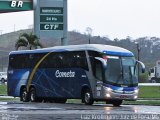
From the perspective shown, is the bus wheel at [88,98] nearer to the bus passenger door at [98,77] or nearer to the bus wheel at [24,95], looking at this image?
A: the bus passenger door at [98,77]

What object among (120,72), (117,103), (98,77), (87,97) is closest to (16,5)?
(87,97)

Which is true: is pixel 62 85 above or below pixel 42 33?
below

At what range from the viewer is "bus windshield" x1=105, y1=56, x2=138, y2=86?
1199 inches

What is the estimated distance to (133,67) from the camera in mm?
31453

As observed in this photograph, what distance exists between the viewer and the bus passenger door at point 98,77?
1198 inches

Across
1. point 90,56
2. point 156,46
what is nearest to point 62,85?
point 90,56

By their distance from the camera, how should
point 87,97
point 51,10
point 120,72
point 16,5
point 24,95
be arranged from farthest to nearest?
Result: point 51,10 < point 16,5 < point 24,95 < point 87,97 < point 120,72

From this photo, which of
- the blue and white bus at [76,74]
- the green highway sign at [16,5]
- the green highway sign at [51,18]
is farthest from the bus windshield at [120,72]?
the green highway sign at [16,5]

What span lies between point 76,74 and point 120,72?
2.82 meters

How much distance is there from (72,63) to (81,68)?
0.98 metres

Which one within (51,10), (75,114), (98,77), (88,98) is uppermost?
(51,10)

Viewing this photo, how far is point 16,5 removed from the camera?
145 ft

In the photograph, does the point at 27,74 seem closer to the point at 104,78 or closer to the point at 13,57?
the point at 13,57

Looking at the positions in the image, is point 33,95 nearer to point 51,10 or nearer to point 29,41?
point 51,10
